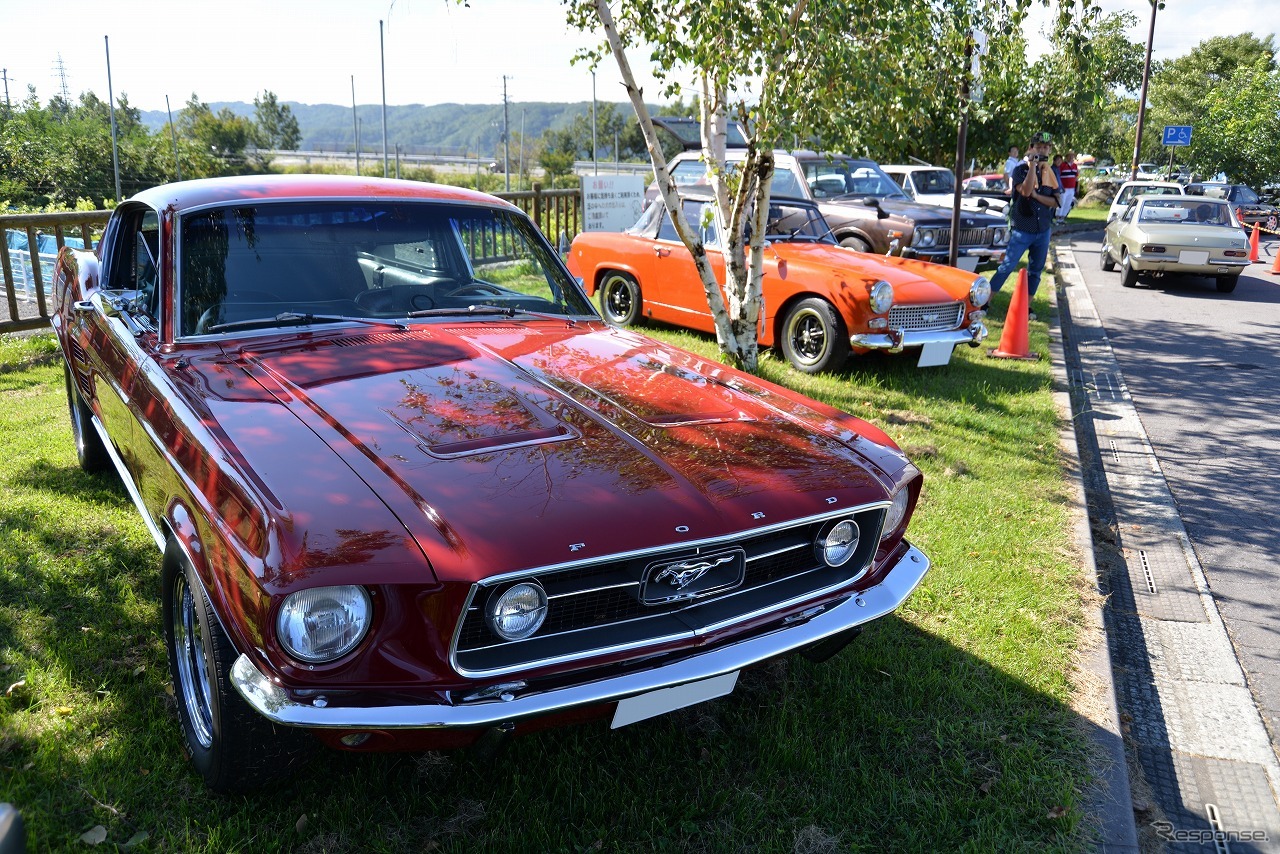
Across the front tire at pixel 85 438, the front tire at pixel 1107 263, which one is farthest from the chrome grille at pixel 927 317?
the front tire at pixel 1107 263

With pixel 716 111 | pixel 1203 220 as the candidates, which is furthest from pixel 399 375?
pixel 1203 220

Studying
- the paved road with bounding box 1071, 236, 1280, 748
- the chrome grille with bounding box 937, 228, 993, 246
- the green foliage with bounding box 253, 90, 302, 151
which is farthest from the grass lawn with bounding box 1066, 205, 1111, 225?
the green foliage with bounding box 253, 90, 302, 151

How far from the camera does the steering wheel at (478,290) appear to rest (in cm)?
385

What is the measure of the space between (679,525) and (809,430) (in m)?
0.93

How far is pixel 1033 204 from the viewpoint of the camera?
10500 mm

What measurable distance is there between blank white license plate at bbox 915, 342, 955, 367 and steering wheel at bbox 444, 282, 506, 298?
4.60m

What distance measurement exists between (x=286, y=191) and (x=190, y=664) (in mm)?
1877

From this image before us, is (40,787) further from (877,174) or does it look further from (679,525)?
(877,174)

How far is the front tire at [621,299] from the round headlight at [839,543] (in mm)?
6488

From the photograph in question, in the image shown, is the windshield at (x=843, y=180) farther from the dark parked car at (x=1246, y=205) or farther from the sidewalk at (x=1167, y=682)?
the dark parked car at (x=1246, y=205)

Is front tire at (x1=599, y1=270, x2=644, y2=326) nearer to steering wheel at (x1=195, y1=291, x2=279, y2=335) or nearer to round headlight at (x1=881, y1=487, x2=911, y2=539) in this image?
steering wheel at (x1=195, y1=291, x2=279, y2=335)

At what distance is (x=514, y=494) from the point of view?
2338 millimetres

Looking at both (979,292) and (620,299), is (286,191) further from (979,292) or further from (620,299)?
(979,292)

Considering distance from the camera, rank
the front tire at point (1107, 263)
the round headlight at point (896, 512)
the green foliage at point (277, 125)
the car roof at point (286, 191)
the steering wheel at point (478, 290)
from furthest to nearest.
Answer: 1. the green foliage at point (277, 125)
2. the front tire at point (1107, 263)
3. the steering wheel at point (478, 290)
4. the car roof at point (286, 191)
5. the round headlight at point (896, 512)
